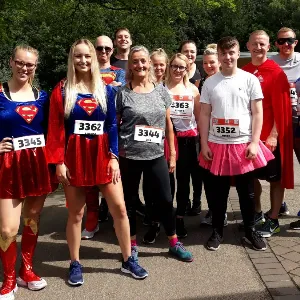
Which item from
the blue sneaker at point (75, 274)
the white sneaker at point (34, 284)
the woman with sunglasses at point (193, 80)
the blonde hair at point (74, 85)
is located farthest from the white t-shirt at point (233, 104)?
the white sneaker at point (34, 284)

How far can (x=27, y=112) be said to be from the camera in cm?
307

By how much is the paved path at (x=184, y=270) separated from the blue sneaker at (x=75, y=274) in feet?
0.16

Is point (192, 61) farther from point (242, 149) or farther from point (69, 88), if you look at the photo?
point (69, 88)

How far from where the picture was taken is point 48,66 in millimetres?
24375

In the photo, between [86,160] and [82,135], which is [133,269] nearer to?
[86,160]

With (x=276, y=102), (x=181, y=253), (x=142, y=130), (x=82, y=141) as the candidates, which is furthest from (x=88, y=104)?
(x=276, y=102)

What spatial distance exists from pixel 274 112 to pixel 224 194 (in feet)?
2.98

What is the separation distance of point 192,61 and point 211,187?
152cm

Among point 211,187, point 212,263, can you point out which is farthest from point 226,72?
point 212,263

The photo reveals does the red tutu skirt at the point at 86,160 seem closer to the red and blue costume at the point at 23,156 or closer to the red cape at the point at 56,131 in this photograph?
the red cape at the point at 56,131

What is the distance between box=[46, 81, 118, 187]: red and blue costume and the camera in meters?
3.16

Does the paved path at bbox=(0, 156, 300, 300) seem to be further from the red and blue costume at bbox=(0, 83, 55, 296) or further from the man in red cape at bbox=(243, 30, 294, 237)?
the man in red cape at bbox=(243, 30, 294, 237)

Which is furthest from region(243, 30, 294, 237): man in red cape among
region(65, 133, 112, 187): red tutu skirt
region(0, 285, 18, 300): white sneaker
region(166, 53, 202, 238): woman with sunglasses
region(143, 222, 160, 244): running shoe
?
region(0, 285, 18, 300): white sneaker

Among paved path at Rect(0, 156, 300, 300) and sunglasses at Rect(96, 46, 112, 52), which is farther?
sunglasses at Rect(96, 46, 112, 52)
